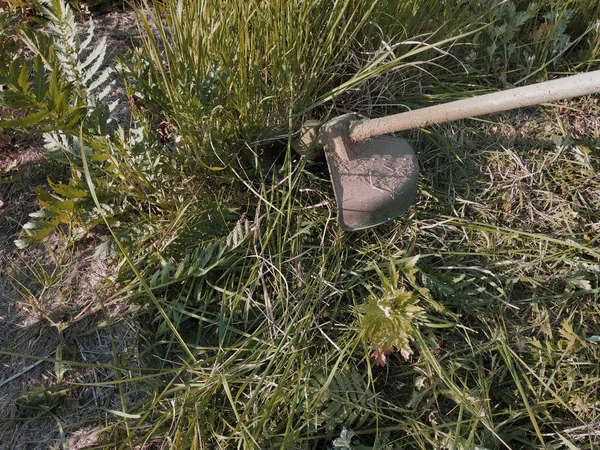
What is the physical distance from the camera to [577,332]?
1.52 m

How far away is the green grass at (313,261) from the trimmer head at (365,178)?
9 centimetres

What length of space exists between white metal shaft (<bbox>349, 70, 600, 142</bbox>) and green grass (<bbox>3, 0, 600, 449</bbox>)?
0.58 ft

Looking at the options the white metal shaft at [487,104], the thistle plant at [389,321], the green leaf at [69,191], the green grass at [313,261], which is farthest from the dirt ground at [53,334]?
the white metal shaft at [487,104]

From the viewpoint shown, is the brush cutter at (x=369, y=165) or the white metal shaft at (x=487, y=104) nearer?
→ the white metal shaft at (x=487, y=104)

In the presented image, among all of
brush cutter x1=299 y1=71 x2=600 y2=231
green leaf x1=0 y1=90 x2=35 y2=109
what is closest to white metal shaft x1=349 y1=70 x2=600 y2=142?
brush cutter x1=299 y1=71 x2=600 y2=231

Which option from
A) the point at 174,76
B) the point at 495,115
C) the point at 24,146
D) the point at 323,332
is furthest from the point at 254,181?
the point at 495,115

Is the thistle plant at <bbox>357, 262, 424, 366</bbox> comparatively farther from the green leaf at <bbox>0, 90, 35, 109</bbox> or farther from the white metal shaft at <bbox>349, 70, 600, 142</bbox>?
the green leaf at <bbox>0, 90, 35, 109</bbox>

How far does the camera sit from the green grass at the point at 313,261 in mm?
1357

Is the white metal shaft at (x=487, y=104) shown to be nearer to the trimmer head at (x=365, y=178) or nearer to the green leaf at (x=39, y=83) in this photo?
the trimmer head at (x=365, y=178)

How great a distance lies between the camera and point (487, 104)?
50.5 inches

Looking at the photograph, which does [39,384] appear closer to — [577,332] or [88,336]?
[88,336]

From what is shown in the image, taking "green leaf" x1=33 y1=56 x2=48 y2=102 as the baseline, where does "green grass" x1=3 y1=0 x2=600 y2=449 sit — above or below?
below

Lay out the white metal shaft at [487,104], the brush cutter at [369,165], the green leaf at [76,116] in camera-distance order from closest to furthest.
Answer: the white metal shaft at [487,104], the green leaf at [76,116], the brush cutter at [369,165]

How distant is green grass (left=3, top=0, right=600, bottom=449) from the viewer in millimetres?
1357
